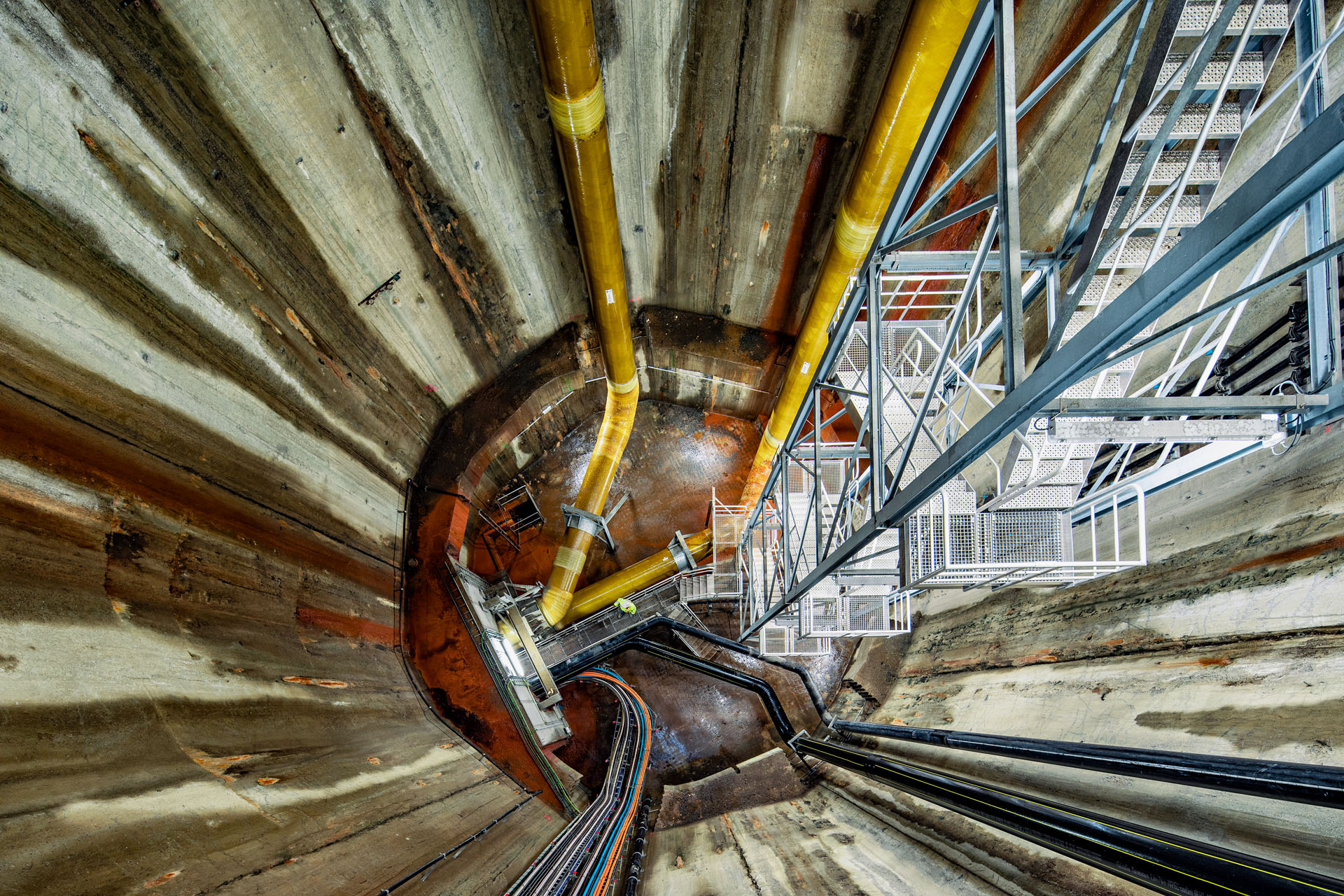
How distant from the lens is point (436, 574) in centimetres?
867

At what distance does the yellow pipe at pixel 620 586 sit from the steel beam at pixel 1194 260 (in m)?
7.83

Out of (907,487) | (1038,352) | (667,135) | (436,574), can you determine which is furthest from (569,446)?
(907,487)

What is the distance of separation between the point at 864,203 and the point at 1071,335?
2964 millimetres

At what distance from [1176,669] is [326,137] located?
873 cm

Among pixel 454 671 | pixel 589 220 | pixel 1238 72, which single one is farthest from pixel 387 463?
pixel 1238 72

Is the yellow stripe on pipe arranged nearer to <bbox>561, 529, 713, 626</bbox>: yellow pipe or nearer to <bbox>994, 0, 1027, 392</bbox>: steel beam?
<bbox>994, 0, 1027, 392</bbox>: steel beam

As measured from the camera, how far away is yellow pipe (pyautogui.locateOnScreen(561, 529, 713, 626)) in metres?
10.3

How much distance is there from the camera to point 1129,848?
10.1 feet

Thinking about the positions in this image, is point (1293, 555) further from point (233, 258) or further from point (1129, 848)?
point (233, 258)

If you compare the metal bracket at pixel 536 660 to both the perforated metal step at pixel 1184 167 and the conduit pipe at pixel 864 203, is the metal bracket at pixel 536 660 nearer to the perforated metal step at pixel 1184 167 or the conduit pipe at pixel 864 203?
the conduit pipe at pixel 864 203

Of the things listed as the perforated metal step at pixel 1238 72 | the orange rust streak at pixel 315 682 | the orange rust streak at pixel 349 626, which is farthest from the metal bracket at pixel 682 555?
the perforated metal step at pixel 1238 72

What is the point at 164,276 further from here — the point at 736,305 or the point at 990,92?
the point at 990,92

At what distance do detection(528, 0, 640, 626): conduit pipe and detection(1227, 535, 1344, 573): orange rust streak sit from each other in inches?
267

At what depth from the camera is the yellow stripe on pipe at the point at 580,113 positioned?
20.6 ft
